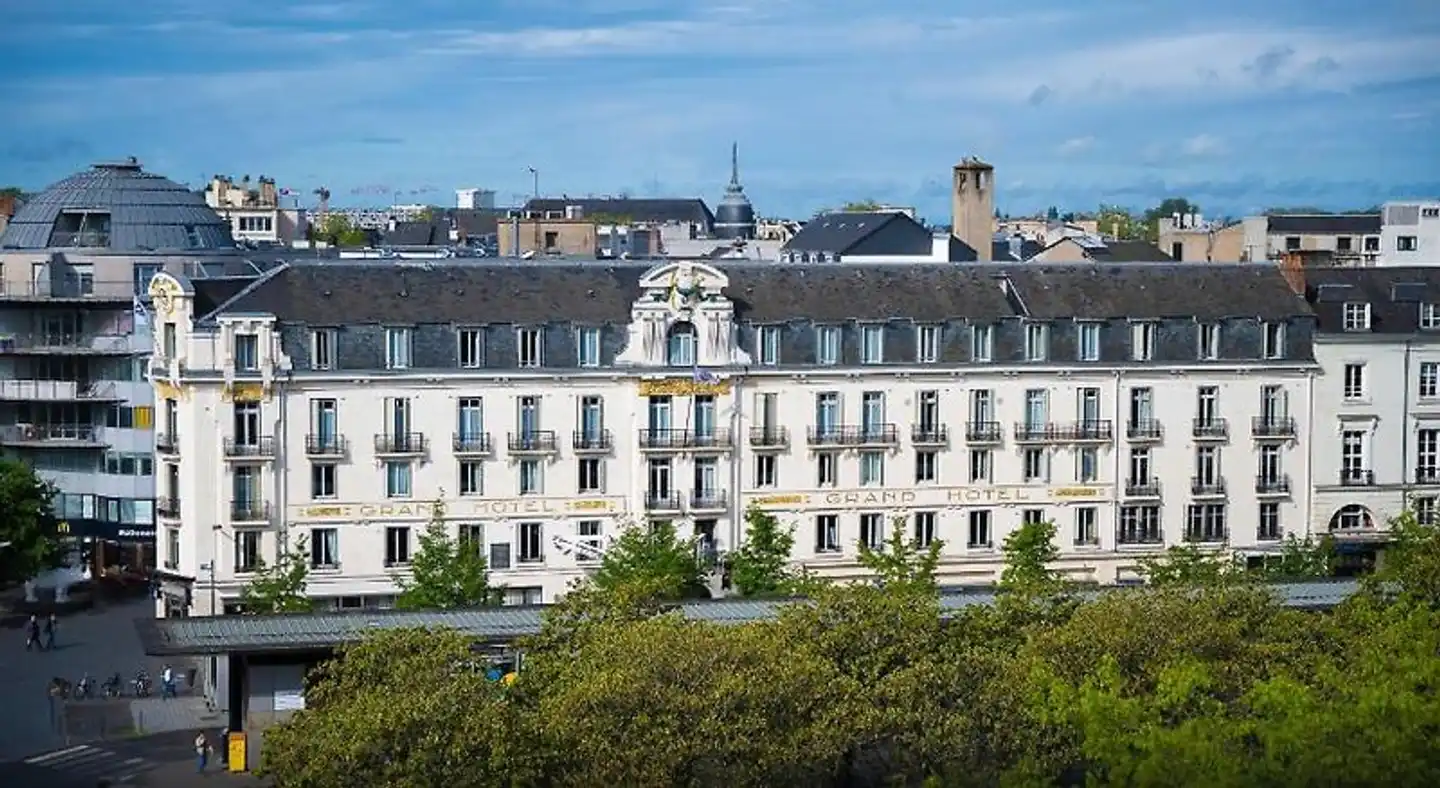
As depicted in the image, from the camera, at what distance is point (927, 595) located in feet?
181

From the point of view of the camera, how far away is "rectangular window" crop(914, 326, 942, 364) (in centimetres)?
7450

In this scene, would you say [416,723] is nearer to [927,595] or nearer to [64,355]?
[927,595]

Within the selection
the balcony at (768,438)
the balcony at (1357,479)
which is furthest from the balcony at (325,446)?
the balcony at (1357,479)

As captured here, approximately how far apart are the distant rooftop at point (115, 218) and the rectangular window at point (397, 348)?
17.5 m

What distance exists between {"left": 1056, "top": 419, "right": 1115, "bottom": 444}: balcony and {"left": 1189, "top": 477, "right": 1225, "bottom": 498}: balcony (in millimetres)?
2832

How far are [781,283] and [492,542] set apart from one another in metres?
10.9

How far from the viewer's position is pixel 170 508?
7150 cm

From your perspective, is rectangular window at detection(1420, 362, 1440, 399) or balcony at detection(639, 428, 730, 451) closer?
balcony at detection(639, 428, 730, 451)

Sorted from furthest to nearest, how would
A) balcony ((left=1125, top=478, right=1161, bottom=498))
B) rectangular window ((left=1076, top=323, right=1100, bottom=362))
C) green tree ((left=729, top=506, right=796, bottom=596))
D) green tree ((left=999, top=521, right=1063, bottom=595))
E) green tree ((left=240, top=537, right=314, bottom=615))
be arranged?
balcony ((left=1125, top=478, right=1161, bottom=498)), rectangular window ((left=1076, top=323, right=1100, bottom=362)), green tree ((left=729, top=506, right=796, bottom=596)), green tree ((left=999, top=521, right=1063, bottom=595)), green tree ((left=240, top=537, right=314, bottom=615))

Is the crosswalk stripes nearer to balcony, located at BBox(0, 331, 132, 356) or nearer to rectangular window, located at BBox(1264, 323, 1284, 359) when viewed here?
balcony, located at BBox(0, 331, 132, 356)

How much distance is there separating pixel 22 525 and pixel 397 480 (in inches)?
527

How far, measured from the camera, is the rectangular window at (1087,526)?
248 ft

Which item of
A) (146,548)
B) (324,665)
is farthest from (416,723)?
(146,548)

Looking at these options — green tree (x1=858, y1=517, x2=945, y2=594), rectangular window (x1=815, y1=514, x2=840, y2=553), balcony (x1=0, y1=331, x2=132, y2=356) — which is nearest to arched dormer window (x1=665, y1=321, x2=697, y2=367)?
rectangular window (x1=815, y1=514, x2=840, y2=553)
